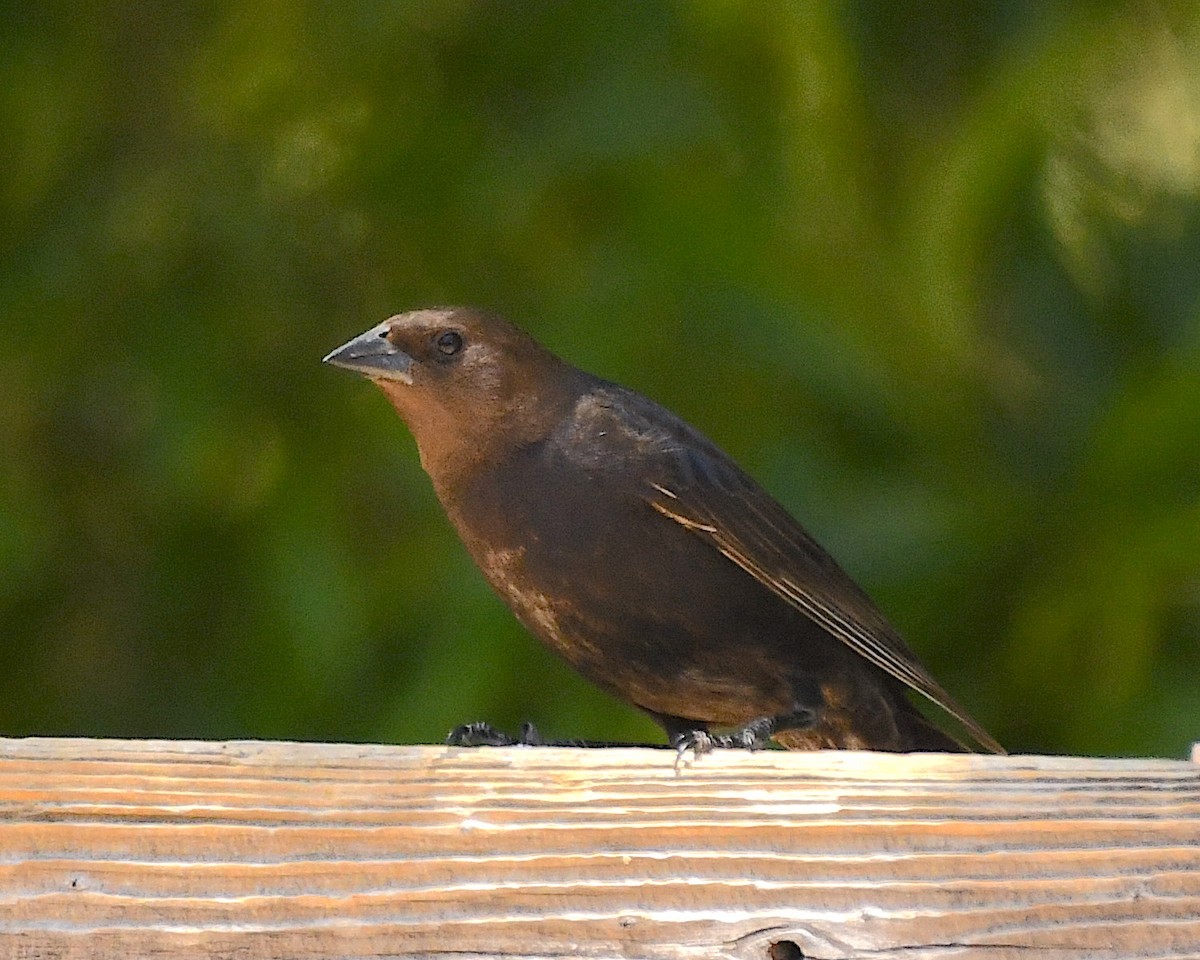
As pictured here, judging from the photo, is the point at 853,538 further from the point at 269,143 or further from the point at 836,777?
the point at 836,777

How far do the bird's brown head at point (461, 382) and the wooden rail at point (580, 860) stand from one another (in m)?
1.12

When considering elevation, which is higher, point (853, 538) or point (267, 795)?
point (267, 795)

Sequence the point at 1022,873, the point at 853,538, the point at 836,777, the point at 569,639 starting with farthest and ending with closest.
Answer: the point at 853,538
the point at 569,639
the point at 836,777
the point at 1022,873

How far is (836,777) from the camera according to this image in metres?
1.81

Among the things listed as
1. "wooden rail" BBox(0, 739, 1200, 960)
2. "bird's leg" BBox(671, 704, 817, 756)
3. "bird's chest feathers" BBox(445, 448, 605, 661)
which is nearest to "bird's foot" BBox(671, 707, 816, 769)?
"bird's leg" BBox(671, 704, 817, 756)

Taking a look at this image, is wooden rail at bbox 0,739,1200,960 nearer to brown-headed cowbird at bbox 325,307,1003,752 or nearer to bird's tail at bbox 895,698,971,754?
brown-headed cowbird at bbox 325,307,1003,752

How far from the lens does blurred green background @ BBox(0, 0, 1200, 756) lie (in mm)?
3496

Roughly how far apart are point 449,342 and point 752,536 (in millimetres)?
560

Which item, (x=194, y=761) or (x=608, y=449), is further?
(x=608, y=449)

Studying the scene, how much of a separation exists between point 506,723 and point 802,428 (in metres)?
0.79

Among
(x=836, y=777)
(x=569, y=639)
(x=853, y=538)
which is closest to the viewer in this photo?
(x=836, y=777)

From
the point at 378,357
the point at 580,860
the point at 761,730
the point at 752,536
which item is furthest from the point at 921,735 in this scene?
the point at 580,860

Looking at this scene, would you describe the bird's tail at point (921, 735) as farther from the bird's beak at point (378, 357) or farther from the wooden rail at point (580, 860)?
the wooden rail at point (580, 860)

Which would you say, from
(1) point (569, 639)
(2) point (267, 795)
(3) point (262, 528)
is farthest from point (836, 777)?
(3) point (262, 528)
